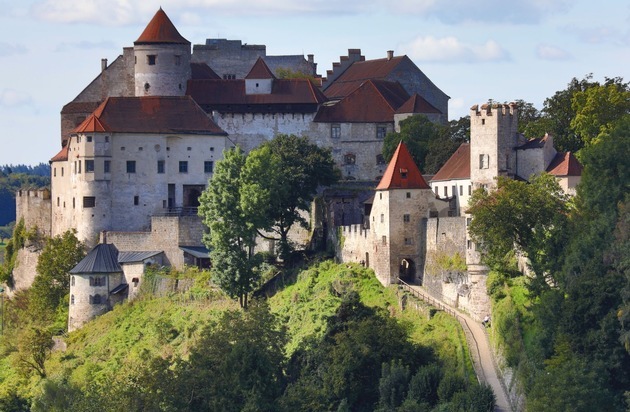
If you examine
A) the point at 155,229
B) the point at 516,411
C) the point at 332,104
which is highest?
the point at 332,104

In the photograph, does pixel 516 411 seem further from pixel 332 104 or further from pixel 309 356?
pixel 332 104

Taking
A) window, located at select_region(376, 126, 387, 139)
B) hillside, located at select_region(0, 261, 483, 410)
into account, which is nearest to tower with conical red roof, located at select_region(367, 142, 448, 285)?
hillside, located at select_region(0, 261, 483, 410)

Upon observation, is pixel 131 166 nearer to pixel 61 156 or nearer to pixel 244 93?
pixel 61 156

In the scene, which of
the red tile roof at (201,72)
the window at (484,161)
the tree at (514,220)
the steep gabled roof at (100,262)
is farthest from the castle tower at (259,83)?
the tree at (514,220)

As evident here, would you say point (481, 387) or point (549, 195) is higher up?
point (549, 195)

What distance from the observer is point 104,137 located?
104 metres

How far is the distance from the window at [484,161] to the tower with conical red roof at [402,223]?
9.91 feet

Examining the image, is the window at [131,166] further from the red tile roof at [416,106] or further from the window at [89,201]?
the red tile roof at [416,106]

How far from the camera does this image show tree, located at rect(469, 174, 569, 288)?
8044cm

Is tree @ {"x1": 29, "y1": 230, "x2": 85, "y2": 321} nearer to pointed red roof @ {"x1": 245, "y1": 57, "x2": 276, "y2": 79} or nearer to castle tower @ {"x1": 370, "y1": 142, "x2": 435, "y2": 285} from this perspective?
pointed red roof @ {"x1": 245, "y1": 57, "x2": 276, "y2": 79}

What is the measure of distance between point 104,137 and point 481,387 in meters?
37.2

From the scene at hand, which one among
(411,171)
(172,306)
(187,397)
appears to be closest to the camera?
(187,397)

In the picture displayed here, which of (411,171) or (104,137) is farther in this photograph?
(104,137)

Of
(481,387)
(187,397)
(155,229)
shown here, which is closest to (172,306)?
(155,229)
